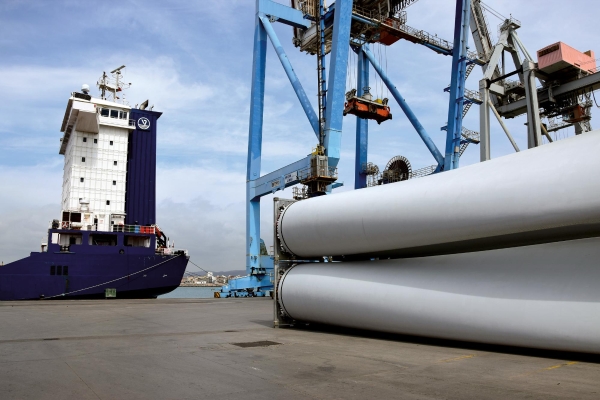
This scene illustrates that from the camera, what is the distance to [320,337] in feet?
31.6

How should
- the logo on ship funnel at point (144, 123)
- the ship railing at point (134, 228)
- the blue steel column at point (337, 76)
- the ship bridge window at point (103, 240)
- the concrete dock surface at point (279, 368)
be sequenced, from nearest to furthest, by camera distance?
1. the concrete dock surface at point (279, 368)
2. the blue steel column at point (337, 76)
3. the ship bridge window at point (103, 240)
4. the ship railing at point (134, 228)
5. the logo on ship funnel at point (144, 123)

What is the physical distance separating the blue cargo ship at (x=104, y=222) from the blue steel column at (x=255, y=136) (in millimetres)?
6256

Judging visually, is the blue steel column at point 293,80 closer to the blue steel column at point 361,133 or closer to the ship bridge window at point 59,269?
the blue steel column at point 361,133

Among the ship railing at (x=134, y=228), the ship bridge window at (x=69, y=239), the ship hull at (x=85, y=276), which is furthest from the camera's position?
the ship railing at (x=134, y=228)

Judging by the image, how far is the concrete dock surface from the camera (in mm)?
4914

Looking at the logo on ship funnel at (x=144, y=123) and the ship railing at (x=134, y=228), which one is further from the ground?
the logo on ship funnel at (x=144, y=123)

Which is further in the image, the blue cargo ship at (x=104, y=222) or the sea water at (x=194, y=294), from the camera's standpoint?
the sea water at (x=194, y=294)

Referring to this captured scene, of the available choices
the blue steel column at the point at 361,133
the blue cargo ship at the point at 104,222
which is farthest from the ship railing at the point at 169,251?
the blue steel column at the point at 361,133

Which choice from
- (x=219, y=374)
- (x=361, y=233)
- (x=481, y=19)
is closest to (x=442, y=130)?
(x=481, y=19)

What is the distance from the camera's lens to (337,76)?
24875 millimetres

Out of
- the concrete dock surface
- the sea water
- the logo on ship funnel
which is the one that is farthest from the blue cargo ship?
the concrete dock surface

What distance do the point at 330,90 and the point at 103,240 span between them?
19.9 metres

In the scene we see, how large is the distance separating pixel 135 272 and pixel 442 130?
78.0 feet

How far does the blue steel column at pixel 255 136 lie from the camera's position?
3147 cm
